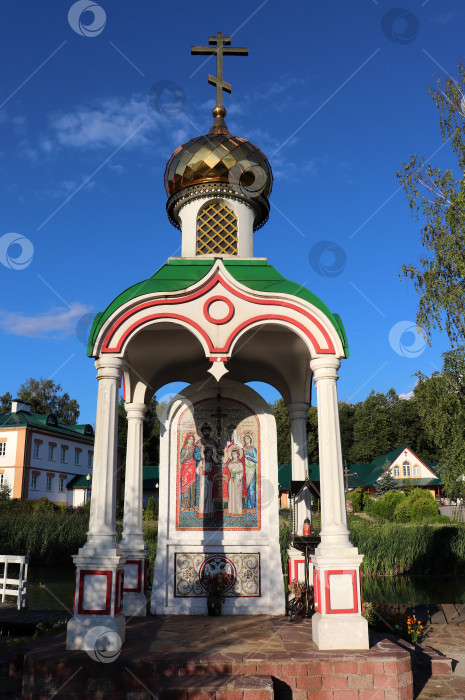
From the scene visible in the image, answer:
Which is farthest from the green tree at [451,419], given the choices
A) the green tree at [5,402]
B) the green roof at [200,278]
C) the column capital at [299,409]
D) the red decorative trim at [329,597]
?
the green tree at [5,402]

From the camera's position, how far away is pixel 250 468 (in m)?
8.94

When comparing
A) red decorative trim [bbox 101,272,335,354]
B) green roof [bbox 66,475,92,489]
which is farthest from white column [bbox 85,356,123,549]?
green roof [bbox 66,475,92,489]

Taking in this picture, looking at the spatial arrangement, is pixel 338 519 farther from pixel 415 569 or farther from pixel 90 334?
pixel 415 569

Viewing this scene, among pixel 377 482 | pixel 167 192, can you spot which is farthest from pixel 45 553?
→ pixel 377 482

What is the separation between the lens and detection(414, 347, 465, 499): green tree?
44.4 ft

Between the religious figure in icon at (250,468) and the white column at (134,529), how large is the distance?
1685 mm

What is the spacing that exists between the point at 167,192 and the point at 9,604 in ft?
26.5

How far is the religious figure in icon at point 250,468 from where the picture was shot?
8.78 metres

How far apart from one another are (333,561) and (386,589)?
33.6 ft

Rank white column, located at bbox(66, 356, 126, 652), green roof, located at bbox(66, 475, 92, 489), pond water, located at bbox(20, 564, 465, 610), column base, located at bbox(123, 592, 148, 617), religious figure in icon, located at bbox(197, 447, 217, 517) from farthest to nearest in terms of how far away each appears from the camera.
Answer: green roof, located at bbox(66, 475, 92, 489)
pond water, located at bbox(20, 564, 465, 610)
religious figure in icon, located at bbox(197, 447, 217, 517)
column base, located at bbox(123, 592, 148, 617)
white column, located at bbox(66, 356, 126, 652)

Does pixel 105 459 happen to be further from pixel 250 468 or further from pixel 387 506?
pixel 387 506

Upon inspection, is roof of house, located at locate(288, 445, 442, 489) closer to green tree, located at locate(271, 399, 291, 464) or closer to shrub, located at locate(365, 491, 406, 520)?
green tree, located at locate(271, 399, 291, 464)

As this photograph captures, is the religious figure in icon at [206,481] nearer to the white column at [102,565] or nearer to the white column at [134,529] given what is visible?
the white column at [134,529]

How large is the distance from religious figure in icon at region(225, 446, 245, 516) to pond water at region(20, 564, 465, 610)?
571 cm
